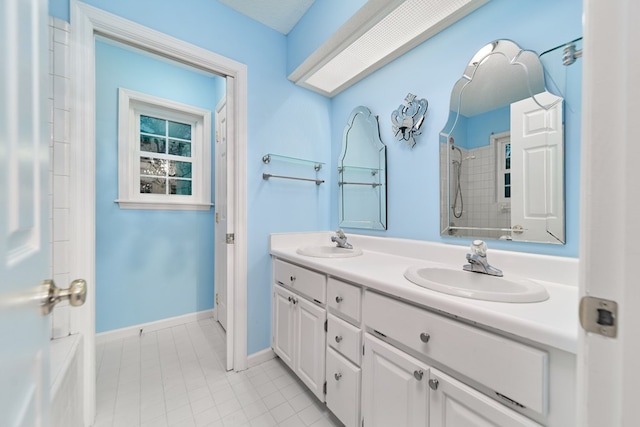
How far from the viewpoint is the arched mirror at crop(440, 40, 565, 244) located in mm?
1010

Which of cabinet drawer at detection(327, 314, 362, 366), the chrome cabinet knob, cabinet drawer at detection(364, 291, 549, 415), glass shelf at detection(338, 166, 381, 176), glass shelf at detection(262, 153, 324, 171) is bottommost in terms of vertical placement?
cabinet drawer at detection(327, 314, 362, 366)

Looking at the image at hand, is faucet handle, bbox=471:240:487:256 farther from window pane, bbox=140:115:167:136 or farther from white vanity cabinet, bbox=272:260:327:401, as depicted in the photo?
window pane, bbox=140:115:167:136

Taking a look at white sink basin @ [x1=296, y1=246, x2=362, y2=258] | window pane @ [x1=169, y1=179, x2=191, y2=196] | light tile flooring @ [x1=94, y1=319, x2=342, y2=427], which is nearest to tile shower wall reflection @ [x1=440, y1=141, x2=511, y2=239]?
white sink basin @ [x1=296, y1=246, x2=362, y2=258]

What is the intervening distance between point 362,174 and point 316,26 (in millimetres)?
1046

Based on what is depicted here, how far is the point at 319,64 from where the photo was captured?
5.52 feet

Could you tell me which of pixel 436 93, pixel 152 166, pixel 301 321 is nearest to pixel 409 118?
pixel 436 93

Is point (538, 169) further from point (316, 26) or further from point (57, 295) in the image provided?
point (57, 295)

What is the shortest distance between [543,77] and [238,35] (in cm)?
181

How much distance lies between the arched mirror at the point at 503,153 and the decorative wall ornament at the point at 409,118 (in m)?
0.17

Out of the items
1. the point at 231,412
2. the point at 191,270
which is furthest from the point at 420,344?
the point at 191,270

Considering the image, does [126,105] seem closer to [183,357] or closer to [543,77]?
[183,357]

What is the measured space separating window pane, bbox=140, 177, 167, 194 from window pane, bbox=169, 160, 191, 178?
5.0 inches

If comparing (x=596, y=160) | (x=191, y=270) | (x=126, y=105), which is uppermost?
(x=126, y=105)

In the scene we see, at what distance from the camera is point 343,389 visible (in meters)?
1.14
